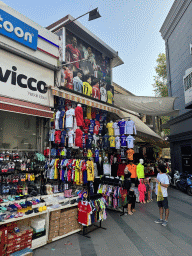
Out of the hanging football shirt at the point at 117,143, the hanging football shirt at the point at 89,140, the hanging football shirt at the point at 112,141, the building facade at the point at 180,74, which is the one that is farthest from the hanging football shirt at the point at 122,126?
the building facade at the point at 180,74

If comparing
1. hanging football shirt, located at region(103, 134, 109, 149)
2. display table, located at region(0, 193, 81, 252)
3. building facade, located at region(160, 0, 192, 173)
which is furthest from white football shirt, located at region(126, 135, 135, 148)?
building facade, located at region(160, 0, 192, 173)

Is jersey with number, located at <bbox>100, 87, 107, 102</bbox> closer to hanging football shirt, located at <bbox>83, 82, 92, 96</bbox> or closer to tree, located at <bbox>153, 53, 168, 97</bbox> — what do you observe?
hanging football shirt, located at <bbox>83, 82, 92, 96</bbox>

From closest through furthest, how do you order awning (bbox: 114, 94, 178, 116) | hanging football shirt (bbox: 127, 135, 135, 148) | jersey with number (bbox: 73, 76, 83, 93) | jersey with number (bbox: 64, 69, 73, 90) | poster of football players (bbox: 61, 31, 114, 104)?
hanging football shirt (bbox: 127, 135, 135, 148) → jersey with number (bbox: 64, 69, 73, 90) → poster of football players (bbox: 61, 31, 114, 104) → jersey with number (bbox: 73, 76, 83, 93) → awning (bbox: 114, 94, 178, 116)

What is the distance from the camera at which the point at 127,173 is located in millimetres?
7660

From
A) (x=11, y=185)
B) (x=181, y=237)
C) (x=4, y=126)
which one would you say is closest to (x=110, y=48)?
(x=4, y=126)

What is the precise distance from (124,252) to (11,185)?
4.45 m

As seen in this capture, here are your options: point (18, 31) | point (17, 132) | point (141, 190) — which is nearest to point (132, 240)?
point (141, 190)

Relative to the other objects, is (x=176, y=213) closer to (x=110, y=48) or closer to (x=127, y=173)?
(x=127, y=173)

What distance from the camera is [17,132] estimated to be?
7.74m

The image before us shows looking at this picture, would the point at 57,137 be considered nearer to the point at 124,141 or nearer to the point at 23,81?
the point at 23,81

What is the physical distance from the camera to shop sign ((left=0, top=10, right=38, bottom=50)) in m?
6.69

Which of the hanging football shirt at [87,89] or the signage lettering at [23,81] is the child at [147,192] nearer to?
the hanging football shirt at [87,89]

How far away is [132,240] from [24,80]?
7.00 metres

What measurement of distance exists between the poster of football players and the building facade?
5.38 metres
